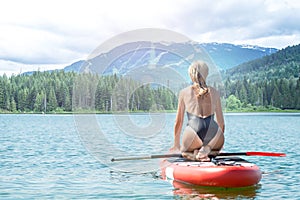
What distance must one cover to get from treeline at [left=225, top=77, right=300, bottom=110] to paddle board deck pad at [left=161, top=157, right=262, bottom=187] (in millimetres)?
129103

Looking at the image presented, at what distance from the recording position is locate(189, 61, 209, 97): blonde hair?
40.9 ft

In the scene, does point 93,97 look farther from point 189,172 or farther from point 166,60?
point 189,172

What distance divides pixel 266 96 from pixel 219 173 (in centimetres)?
14398

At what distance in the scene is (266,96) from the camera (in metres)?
152

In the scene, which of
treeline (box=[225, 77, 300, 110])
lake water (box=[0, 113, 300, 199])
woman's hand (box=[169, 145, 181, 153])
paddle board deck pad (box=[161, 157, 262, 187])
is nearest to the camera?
paddle board deck pad (box=[161, 157, 262, 187])

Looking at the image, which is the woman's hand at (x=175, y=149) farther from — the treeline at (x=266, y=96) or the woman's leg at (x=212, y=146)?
the treeline at (x=266, y=96)

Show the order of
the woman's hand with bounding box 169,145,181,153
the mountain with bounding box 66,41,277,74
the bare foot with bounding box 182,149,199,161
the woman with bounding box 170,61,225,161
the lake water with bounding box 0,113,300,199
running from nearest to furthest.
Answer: the lake water with bounding box 0,113,300,199 → the woman with bounding box 170,61,225,161 → the bare foot with bounding box 182,149,199,161 → the woman's hand with bounding box 169,145,181,153 → the mountain with bounding box 66,41,277,74

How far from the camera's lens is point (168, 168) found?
13414 mm

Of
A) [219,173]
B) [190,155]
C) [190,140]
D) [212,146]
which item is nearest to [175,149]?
[190,155]

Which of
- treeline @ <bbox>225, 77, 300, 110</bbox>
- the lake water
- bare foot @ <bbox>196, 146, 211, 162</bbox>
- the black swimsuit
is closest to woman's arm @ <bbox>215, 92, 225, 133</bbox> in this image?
the black swimsuit

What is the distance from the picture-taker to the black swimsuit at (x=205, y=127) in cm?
1242

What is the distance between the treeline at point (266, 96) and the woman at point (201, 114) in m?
129

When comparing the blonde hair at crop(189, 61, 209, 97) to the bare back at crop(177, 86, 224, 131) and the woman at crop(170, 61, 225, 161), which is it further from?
the bare back at crop(177, 86, 224, 131)

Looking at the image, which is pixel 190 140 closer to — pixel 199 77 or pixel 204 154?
pixel 204 154
